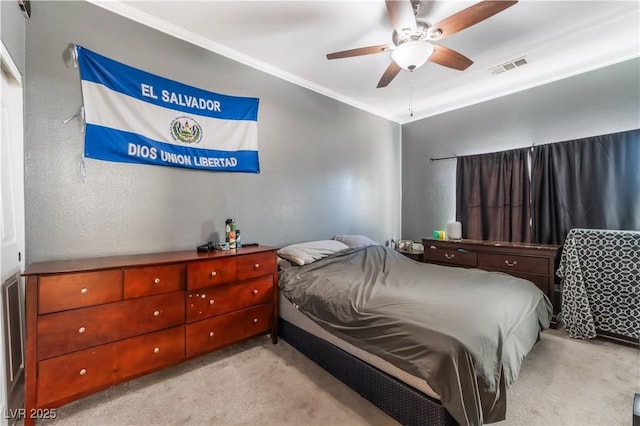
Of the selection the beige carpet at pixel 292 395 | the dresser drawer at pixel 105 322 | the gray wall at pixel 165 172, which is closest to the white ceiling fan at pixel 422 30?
the gray wall at pixel 165 172

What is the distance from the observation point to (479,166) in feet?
12.5

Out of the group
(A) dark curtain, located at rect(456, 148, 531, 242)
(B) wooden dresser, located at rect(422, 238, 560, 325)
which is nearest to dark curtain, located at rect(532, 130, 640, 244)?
(A) dark curtain, located at rect(456, 148, 531, 242)

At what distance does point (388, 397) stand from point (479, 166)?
3.40 metres

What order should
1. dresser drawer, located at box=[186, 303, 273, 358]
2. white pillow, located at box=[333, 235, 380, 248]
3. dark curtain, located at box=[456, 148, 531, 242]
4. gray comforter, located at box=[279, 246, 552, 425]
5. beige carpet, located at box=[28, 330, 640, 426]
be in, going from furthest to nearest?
1. dark curtain, located at box=[456, 148, 531, 242]
2. white pillow, located at box=[333, 235, 380, 248]
3. dresser drawer, located at box=[186, 303, 273, 358]
4. beige carpet, located at box=[28, 330, 640, 426]
5. gray comforter, located at box=[279, 246, 552, 425]

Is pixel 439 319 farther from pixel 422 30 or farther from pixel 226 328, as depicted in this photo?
pixel 422 30

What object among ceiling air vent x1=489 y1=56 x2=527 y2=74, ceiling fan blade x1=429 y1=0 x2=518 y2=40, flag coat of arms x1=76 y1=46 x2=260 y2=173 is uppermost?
ceiling air vent x1=489 y1=56 x2=527 y2=74

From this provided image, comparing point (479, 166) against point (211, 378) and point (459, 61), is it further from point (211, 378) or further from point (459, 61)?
point (211, 378)

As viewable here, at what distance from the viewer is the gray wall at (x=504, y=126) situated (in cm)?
285

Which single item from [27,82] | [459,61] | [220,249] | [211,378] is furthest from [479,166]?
[27,82]

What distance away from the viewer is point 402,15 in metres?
1.75

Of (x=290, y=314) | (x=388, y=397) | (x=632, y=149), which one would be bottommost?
(x=388, y=397)

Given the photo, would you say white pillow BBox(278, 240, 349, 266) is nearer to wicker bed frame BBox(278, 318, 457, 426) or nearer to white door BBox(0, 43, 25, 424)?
wicker bed frame BBox(278, 318, 457, 426)

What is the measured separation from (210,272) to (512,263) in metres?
3.28

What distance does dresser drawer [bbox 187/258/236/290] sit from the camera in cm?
195
